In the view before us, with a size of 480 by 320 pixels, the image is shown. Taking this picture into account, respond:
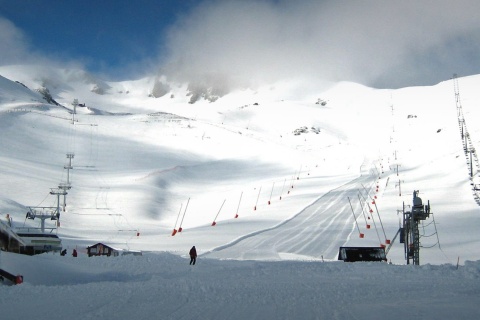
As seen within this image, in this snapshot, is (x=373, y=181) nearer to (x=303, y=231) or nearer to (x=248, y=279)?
(x=303, y=231)

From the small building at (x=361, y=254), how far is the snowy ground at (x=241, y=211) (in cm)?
205

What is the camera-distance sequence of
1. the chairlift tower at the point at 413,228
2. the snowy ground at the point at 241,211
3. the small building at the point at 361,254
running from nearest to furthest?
the snowy ground at the point at 241,211
the small building at the point at 361,254
the chairlift tower at the point at 413,228

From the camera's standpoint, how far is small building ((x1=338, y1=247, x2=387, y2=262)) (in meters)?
27.6

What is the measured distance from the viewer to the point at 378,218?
47656 mm

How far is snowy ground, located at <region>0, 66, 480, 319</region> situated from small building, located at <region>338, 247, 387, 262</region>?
205 cm

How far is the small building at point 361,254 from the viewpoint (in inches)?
1086

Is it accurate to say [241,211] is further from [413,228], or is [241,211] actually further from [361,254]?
[361,254]

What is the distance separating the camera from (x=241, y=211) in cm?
5731

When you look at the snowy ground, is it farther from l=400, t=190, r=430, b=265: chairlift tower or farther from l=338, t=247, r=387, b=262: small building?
l=338, t=247, r=387, b=262: small building

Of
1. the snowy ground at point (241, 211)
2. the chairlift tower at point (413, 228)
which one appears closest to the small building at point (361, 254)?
the snowy ground at point (241, 211)

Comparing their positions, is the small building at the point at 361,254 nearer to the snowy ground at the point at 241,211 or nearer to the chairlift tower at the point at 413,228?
the snowy ground at the point at 241,211

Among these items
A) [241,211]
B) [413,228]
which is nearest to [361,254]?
[413,228]

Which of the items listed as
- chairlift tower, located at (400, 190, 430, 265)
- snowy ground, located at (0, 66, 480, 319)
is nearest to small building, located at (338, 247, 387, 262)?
snowy ground, located at (0, 66, 480, 319)

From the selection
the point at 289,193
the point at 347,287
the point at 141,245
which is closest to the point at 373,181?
the point at 289,193
